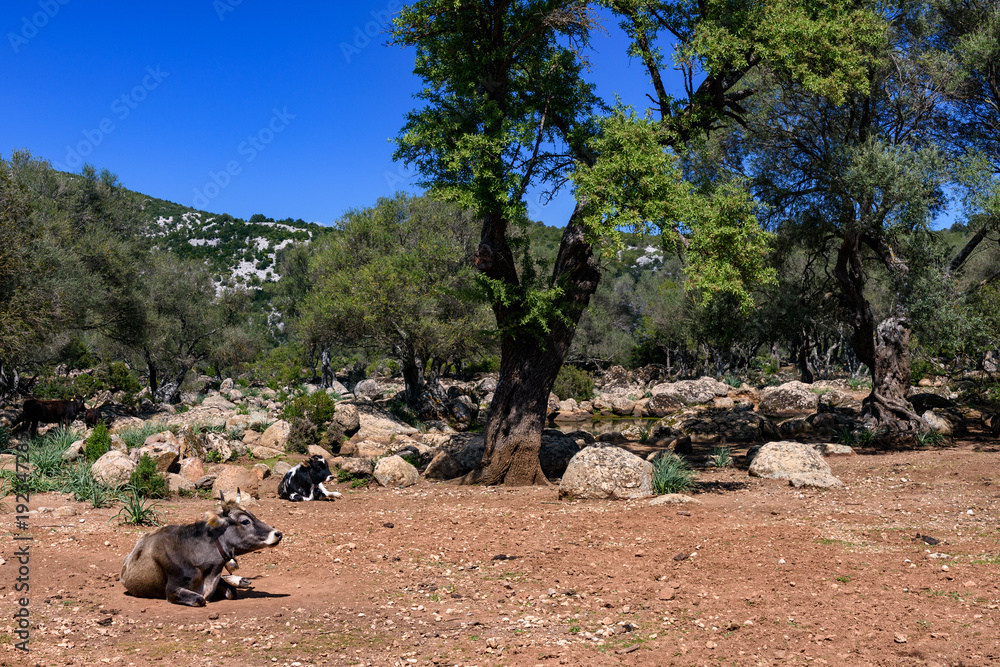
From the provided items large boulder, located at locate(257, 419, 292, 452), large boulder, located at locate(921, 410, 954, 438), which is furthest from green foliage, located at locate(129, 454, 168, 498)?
large boulder, located at locate(921, 410, 954, 438)

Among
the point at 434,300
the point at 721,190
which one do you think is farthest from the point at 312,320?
the point at 721,190

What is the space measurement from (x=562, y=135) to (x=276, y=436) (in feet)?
33.7

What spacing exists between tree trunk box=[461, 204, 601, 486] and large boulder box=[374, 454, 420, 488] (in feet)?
4.12

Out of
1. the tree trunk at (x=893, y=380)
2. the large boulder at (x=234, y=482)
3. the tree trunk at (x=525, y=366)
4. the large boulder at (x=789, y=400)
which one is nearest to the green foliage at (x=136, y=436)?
the large boulder at (x=234, y=482)

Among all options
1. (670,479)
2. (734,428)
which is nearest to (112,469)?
(670,479)

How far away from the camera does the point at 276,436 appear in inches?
658

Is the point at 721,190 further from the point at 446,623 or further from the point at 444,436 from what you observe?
the point at 444,436

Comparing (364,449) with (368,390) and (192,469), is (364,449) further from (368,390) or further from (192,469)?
(368,390)

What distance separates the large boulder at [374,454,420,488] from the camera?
41.9ft

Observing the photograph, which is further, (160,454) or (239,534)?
(160,454)

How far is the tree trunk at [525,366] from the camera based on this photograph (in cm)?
1175

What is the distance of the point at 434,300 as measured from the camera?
25.3m

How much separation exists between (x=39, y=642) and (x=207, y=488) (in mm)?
6978

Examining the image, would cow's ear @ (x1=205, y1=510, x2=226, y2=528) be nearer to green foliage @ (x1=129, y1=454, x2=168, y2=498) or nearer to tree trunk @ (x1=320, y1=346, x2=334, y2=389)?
green foliage @ (x1=129, y1=454, x2=168, y2=498)
